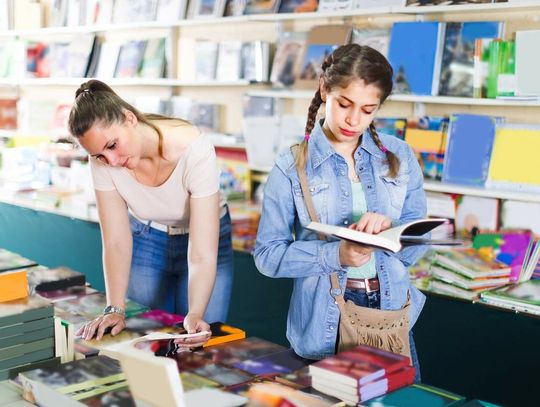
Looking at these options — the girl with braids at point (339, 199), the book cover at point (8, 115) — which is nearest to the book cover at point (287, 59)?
the girl with braids at point (339, 199)

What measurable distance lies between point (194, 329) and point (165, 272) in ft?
1.84

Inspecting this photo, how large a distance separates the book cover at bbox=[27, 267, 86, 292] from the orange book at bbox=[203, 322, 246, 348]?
0.60m

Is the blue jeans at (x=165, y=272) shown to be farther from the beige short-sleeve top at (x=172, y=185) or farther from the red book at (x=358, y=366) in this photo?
the red book at (x=358, y=366)

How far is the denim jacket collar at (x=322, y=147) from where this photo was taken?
2.01 meters

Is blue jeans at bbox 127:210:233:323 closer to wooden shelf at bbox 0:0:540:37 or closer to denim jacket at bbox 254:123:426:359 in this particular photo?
denim jacket at bbox 254:123:426:359

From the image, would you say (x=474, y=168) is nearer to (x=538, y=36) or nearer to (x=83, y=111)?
(x=538, y=36)

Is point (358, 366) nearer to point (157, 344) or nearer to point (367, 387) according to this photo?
point (367, 387)

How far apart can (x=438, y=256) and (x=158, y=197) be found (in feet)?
4.65

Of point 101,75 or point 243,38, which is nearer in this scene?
point 243,38

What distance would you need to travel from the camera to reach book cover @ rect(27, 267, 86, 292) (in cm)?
239

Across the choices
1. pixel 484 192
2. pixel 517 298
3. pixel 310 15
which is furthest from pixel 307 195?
pixel 310 15

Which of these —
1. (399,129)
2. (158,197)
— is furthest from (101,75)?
(158,197)

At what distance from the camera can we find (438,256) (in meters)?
3.25

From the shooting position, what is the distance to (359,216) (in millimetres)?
2029
